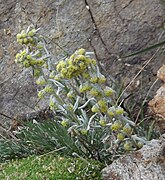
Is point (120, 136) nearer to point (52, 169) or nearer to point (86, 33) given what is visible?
point (52, 169)

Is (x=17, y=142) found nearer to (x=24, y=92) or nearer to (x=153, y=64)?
(x=24, y=92)

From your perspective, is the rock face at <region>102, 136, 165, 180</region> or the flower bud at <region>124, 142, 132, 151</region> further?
the flower bud at <region>124, 142, 132, 151</region>

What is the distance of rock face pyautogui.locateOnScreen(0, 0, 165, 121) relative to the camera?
3.36 metres

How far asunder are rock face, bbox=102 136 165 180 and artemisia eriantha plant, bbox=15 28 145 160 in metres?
0.06

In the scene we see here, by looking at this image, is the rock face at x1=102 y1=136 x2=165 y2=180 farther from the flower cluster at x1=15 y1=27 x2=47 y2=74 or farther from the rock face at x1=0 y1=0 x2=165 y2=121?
the rock face at x1=0 y1=0 x2=165 y2=121

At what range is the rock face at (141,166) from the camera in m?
2.14

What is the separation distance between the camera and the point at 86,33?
3.50 m

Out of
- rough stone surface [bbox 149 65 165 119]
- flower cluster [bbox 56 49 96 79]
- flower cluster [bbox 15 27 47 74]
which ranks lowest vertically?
rough stone surface [bbox 149 65 165 119]

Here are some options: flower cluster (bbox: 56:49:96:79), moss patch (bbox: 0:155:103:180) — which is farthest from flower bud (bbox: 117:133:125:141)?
flower cluster (bbox: 56:49:96:79)

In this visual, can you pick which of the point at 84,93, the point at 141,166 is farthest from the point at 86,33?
the point at 141,166

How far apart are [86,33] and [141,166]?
5.01ft

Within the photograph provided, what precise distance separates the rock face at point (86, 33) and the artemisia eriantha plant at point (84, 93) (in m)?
0.86

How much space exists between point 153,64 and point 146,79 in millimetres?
108

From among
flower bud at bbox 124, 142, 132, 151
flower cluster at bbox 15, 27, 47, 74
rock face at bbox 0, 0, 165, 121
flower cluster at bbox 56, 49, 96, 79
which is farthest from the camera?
rock face at bbox 0, 0, 165, 121
